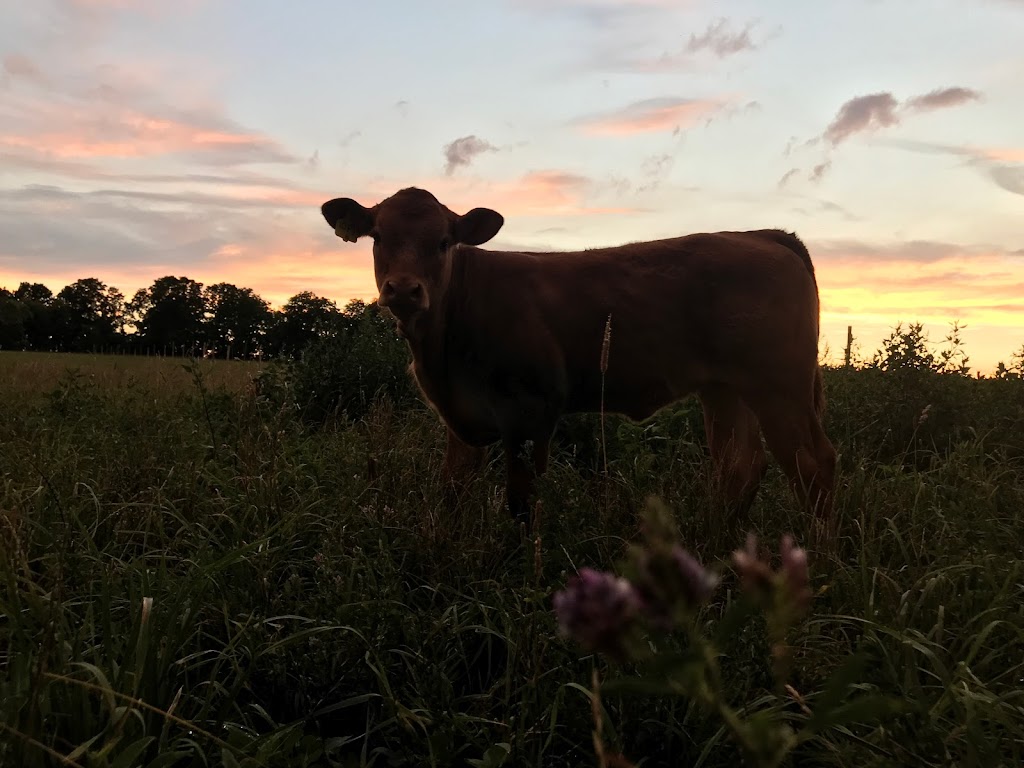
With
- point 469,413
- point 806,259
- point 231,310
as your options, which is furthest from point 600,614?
point 231,310

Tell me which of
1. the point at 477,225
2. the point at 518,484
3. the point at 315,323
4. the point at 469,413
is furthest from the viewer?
the point at 315,323

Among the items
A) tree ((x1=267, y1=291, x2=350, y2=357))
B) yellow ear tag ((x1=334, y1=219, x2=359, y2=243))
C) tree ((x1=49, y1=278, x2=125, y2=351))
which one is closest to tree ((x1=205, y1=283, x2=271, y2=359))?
tree ((x1=49, y1=278, x2=125, y2=351))

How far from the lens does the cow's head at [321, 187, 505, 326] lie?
4.25 metres

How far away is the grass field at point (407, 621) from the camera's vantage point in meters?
1.92

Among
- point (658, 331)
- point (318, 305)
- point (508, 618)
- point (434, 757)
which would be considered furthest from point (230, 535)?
point (318, 305)

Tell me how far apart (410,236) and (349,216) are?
1.73ft

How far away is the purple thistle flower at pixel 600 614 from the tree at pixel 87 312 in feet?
255

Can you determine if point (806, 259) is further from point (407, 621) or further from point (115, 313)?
point (115, 313)

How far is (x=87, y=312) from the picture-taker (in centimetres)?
7644

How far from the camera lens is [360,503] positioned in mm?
3871

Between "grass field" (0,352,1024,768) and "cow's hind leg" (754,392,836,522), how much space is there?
212 millimetres

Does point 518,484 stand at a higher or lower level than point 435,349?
lower

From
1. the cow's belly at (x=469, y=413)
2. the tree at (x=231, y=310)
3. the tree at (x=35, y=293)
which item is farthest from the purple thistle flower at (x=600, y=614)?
the tree at (x=35, y=293)

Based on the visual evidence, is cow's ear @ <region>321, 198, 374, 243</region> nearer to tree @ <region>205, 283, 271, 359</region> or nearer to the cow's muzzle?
the cow's muzzle
